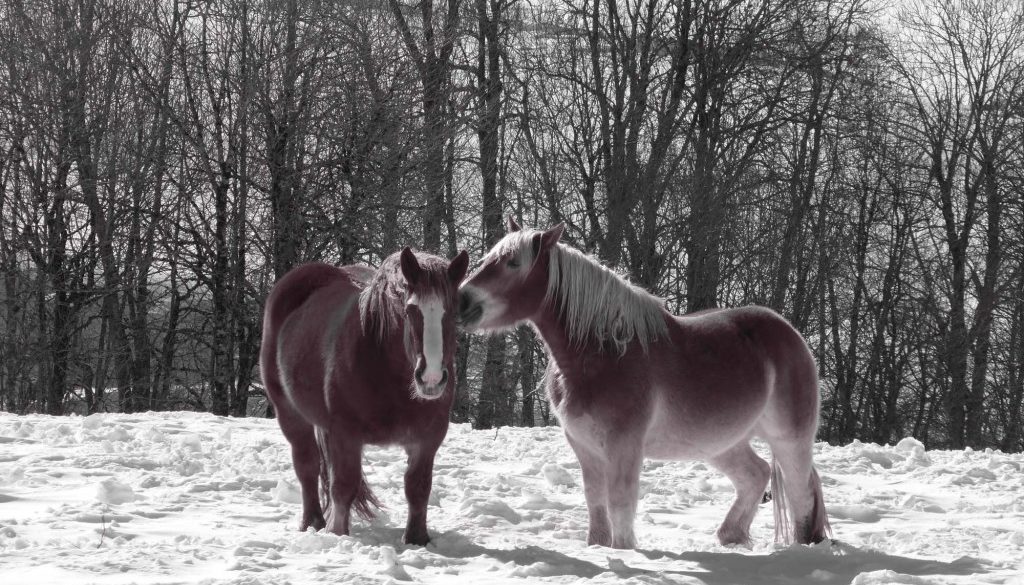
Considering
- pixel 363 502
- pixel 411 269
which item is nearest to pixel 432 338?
pixel 411 269

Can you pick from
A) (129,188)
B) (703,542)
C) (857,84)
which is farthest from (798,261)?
(703,542)

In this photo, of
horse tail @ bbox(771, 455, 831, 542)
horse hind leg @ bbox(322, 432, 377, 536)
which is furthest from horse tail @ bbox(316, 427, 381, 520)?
horse tail @ bbox(771, 455, 831, 542)

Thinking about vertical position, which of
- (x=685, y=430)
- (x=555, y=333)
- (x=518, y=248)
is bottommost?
(x=685, y=430)

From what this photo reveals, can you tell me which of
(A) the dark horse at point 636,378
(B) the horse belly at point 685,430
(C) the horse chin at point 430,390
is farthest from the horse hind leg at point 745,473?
(C) the horse chin at point 430,390

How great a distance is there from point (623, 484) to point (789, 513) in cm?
132

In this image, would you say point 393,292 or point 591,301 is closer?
point 393,292

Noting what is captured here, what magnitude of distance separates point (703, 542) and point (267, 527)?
2474 millimetres

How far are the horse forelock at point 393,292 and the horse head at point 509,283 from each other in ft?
0.80

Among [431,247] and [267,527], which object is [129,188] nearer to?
[431,247]

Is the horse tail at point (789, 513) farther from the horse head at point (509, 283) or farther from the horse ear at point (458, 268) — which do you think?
the horse ear at point (458, 268)

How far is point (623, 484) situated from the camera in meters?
4.87

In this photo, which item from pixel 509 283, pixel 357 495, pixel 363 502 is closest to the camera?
pixel 509 283

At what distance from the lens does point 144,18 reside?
15594 mm

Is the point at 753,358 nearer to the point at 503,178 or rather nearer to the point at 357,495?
the point at 357,495
